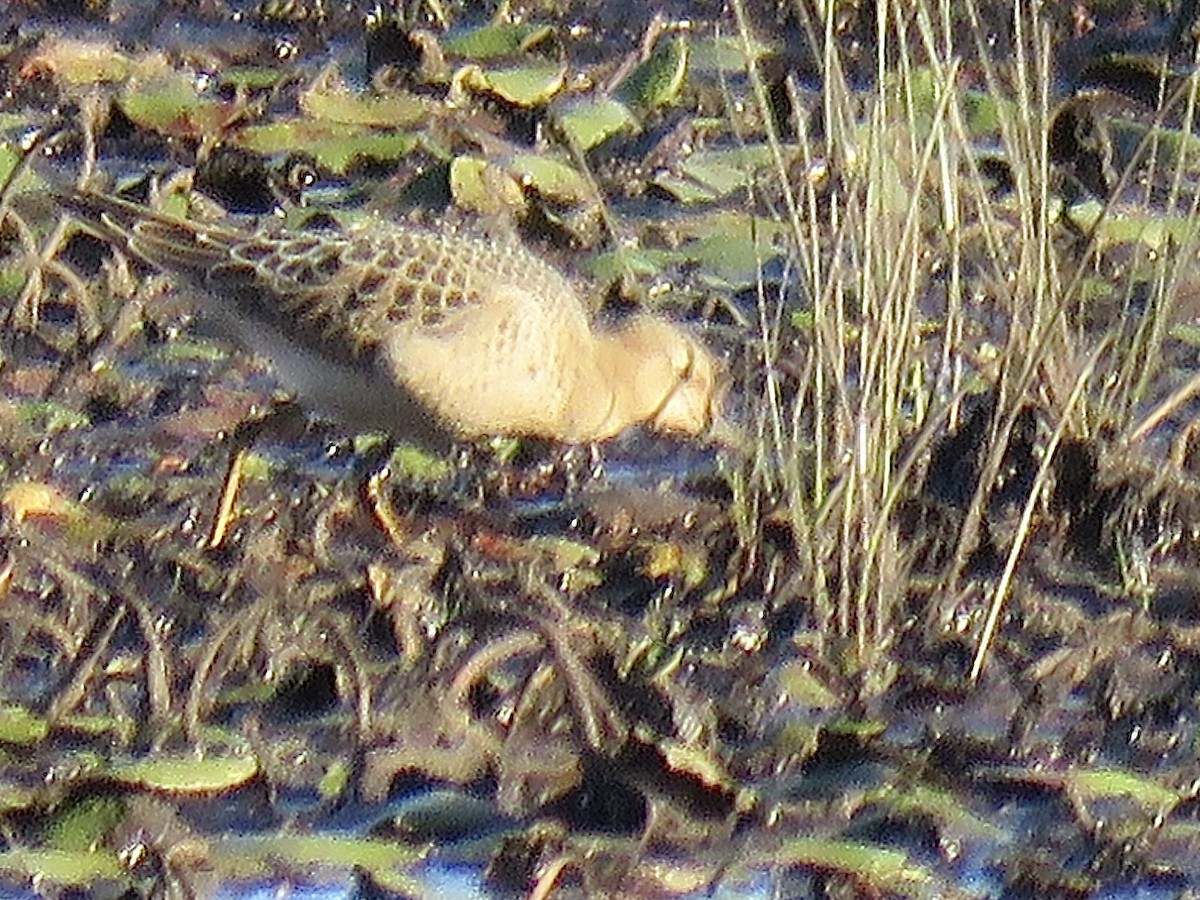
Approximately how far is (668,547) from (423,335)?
0.69m

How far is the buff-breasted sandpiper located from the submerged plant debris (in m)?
0.13

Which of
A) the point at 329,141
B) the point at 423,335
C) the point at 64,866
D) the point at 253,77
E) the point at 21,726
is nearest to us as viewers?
the point at 64,866

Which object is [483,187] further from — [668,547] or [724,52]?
[668,547]

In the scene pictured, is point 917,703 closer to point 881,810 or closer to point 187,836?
point 881,810

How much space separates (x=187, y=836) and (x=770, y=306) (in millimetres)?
2153

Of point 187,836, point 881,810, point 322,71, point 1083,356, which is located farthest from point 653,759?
point 322,71

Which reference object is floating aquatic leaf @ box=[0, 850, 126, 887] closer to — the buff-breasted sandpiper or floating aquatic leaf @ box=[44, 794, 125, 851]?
floating aquatic leaf @ box=[44, 794, 125, 851]

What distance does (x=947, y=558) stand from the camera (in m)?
4.82

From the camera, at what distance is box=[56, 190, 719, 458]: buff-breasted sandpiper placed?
5.17 meters

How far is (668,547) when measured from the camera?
193 inches

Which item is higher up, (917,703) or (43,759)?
(43,759)

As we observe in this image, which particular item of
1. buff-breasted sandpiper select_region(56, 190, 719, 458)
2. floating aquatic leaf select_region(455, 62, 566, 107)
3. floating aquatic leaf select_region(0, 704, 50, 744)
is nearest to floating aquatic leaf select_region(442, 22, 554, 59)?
floating aquatic leaf select_region(455, 62, 566, 107)

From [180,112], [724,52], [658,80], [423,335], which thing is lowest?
[724,52]

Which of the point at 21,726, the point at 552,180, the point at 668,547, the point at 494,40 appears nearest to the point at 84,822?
the point at 21,726
